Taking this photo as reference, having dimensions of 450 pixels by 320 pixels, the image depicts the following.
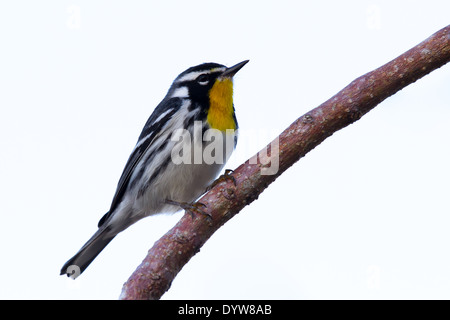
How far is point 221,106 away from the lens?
557cm

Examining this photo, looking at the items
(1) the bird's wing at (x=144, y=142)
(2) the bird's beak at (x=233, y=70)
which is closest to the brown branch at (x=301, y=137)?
(1) the bird's wing at (x=144, y=142)

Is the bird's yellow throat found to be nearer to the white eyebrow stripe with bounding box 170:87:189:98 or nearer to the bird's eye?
the bird's eye

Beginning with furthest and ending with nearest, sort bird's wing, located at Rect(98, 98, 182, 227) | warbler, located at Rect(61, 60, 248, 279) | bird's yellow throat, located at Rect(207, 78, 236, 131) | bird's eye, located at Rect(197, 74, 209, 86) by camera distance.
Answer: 1. bird's eye, located at Rect(197, 74, 209, 86)
2. bird's wing, located at Rect(98, 98, 182, 227)
3. bird's yellow throat, located at Rect(207, 78, 236, 131)
4. warbler, located at Rect(61, 60, 248, 279)

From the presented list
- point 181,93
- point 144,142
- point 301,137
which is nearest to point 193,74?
point 181,93

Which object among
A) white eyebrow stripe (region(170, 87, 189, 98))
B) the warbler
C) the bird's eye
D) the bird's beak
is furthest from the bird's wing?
the bird's beak

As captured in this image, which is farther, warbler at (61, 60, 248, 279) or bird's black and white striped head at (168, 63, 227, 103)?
bird's black and white striped head at (168, 63, 227, 103)

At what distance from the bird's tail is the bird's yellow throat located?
4.90 feet

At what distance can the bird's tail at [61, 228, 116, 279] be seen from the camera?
5.35 meters

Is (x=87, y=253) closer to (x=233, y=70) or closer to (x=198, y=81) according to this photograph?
(x=198, y=81)

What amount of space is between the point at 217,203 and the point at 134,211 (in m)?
1.91

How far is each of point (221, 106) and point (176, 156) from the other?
0.69 meters

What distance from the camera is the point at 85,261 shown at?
5527 mm

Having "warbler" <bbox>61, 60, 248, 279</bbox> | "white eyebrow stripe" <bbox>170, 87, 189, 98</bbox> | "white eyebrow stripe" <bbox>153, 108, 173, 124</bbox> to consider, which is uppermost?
"white eyebrow stripe" <bbox>170, 87, 189, 98</bbox>
